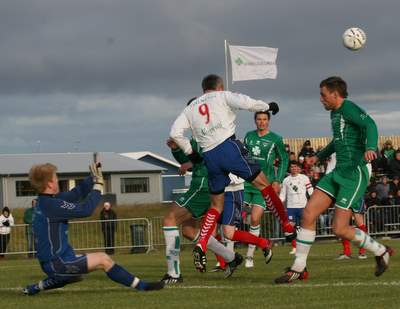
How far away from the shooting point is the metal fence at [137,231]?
93.7 ft

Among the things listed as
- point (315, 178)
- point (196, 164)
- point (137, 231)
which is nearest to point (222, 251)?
point (196, 164)

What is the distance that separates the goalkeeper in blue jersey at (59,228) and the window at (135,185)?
65524mm

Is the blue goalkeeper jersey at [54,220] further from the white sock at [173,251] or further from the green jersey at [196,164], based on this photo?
the green jersey at [196,164]

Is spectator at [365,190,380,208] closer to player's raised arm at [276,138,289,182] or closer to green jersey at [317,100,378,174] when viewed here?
player's raised arm at [276,138,289,182]

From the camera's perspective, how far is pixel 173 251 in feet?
39.9

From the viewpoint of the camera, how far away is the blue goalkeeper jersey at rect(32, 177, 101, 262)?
9695 mm

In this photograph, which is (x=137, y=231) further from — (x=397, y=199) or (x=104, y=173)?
(x=104, y=173)

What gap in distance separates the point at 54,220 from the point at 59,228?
0.10 metres

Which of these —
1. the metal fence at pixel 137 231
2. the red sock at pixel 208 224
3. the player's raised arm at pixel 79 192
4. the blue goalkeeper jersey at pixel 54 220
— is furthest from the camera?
the metal fence at pixel 137 231

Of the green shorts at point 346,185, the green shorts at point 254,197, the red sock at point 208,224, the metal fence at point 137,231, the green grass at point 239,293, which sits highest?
the green shorts at point 346,185

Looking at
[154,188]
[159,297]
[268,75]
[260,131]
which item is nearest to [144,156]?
[154,188]

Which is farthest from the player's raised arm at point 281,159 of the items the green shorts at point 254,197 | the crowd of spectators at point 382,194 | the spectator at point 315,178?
the crowd of spectators at point 382,194

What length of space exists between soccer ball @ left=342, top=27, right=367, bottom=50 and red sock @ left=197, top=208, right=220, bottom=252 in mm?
11660

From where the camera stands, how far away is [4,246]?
28.4 meters
